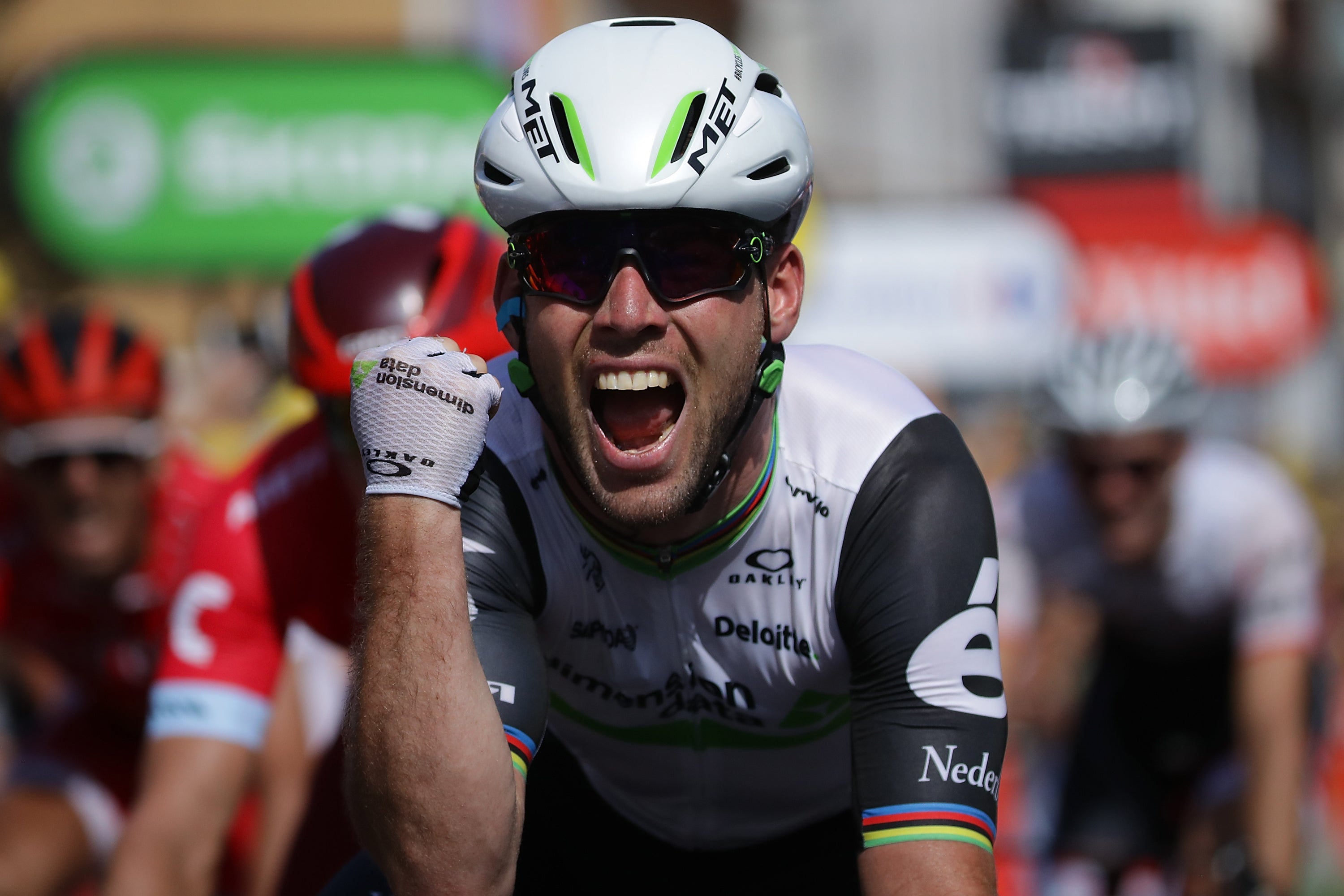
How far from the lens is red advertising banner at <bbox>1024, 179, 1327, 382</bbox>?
58.5 feet

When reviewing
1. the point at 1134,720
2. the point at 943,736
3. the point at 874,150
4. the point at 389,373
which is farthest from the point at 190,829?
the point at 874,150

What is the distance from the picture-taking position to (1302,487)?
58.4 ft

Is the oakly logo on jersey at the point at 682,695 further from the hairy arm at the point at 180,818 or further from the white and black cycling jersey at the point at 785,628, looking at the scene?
the hairy arm at the point at 180,818

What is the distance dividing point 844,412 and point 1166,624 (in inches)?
152

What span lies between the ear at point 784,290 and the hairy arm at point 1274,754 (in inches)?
130

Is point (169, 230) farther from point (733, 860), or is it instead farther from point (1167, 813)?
point (733, 860)

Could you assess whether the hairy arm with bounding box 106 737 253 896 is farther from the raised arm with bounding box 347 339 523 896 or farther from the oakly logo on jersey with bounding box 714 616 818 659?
the oakly logo on jersey with bounding box 714 616 818 659

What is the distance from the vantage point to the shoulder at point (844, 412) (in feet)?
9.73

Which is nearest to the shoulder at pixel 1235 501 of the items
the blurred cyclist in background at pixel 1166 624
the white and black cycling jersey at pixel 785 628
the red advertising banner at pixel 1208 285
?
the blurred cyclist in background at pixel 1166 624

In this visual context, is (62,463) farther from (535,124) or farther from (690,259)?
(690,259)

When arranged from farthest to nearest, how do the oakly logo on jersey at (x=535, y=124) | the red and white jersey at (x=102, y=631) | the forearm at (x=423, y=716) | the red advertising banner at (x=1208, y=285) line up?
the red advertising banner at (x=1208, y=285) → the red and white jersey at (x=102, y=631) → the oakly logo on jersey at (x=535, y=124) → the forearm at (x=423, y=716)

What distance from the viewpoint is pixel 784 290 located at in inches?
120

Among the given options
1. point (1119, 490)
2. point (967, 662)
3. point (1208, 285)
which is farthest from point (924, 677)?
point (1208, 285)

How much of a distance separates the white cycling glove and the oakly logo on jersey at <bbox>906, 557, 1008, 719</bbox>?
34.5 inches
